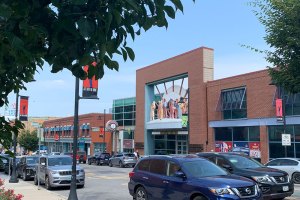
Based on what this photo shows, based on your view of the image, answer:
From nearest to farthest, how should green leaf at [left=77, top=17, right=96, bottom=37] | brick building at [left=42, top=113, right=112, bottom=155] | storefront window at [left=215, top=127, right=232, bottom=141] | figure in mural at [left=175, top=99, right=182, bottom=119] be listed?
green leaf at [left=77, top=17, right=96, bottom=37] → storefront window at [left=215, top=127, right=232, bottom=141] → figure in mural at [left=175, top=99, right=182, bottom=119] → brick building at [left=42, top=113, right=112, bottom=155]

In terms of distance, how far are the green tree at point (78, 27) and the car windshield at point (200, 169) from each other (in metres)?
8.65

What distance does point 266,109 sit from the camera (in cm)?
3675

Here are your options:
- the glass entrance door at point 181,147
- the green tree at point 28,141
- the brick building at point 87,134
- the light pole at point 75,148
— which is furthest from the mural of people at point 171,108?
the green tree at point 28,141

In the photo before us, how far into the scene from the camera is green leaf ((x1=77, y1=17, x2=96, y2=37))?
2379mm

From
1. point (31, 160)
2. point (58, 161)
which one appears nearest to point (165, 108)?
point (31, 160)

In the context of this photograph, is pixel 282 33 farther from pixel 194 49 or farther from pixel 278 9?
pixel 194 49

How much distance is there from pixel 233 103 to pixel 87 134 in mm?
43079

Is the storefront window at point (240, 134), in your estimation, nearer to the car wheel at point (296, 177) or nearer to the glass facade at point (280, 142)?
the glass facade at point (280, 142)

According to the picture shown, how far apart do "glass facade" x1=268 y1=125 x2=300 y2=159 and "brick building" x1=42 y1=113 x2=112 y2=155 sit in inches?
1466

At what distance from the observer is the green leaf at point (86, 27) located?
238 centimetres

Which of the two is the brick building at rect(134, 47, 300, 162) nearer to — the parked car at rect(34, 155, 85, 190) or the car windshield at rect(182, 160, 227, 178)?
the parked car at rect(34, 155, 85, 190)

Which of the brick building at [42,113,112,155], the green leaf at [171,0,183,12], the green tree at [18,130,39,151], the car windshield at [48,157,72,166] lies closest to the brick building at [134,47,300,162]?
the brick building at [42,113,112,155]

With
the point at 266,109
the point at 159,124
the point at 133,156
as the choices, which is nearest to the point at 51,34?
the point at 266,109

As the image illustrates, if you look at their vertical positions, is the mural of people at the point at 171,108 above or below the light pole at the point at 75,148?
above
